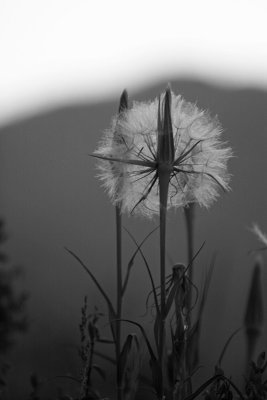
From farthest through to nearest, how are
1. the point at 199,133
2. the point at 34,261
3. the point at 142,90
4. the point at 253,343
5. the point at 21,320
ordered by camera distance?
the point at 142,90 < the point at 34,261 < the point at 21,320 < the point at 253,343 < the point at 199,133

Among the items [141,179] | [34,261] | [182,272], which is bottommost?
[34,261]

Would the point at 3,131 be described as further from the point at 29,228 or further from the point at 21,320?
the point at 21,320

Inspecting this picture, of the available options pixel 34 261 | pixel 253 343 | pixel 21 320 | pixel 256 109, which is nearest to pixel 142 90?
pixel 256 109

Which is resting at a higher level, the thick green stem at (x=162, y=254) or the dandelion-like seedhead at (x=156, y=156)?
the dandelion-like seedhead at (x=156, y=156)

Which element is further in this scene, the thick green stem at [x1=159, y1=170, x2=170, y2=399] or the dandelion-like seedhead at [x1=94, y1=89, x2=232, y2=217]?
the dandelion-like seedhead at [x1=94, y1=89, x2=232, y2=217]

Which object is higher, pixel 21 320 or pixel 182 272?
pixel 182 272

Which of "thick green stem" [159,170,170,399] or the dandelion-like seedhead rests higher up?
the dandelion-like seedhead

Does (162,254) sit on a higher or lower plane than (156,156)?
lower

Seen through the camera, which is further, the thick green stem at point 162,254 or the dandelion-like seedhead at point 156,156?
the dandelion-like seedhead at point 156,156
